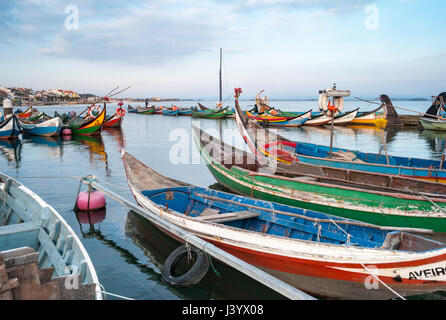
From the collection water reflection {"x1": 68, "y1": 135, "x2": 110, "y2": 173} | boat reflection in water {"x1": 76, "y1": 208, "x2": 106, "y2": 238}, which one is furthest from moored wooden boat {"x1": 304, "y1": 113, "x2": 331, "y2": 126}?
boat reflection in water {"x1": 76, "y1": 208, "x2": 106, "y2": 238}

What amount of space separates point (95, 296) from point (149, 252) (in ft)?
14.9

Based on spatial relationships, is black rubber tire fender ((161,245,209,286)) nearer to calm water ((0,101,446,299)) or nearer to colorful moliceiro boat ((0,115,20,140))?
calm water ((0,101,446,299))

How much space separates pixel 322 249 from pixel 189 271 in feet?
8.76

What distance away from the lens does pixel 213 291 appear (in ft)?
20.8

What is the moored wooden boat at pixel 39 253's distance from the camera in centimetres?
310

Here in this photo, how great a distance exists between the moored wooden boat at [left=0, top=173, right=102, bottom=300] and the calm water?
179 centimetres

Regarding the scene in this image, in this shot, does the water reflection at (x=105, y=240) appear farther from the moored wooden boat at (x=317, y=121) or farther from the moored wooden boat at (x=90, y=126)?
the moored wooden boat at (x=317, y=121)

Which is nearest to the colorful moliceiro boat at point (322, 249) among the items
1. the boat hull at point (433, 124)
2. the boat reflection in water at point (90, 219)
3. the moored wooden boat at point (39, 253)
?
the boat reflection in water at point (90, 219)

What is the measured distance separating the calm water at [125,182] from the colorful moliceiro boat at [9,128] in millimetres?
1256

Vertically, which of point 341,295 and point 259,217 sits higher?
point 259,217

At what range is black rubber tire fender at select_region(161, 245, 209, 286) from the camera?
247 inches

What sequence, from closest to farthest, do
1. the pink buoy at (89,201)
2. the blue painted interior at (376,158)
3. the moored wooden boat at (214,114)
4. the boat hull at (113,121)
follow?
1. the pink buoy at (89,201)
2. the blue painted interior at (376,158)
3. the boat hull at (113,121)
4. the moored wooden boat at (214,114)
